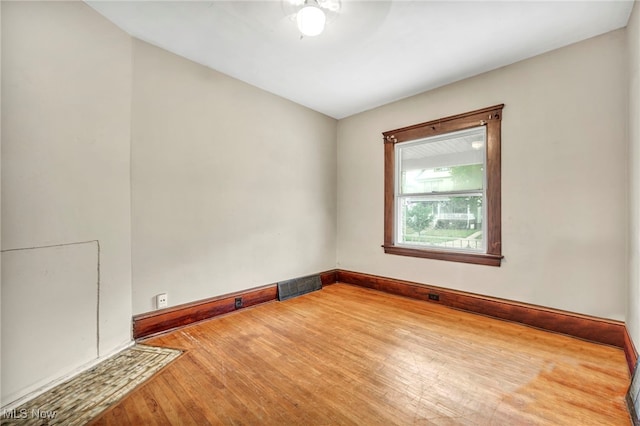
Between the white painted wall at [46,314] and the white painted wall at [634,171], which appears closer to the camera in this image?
the white painted wall at [46,314]

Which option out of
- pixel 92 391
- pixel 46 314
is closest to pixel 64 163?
pixel 46 314

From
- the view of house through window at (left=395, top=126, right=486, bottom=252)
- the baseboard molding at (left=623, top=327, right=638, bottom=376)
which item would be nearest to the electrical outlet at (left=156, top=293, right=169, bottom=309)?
the view of house through window at (left=395, top=126, right=486, bottom=252)

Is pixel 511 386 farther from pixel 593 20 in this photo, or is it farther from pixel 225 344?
pixel 593 20

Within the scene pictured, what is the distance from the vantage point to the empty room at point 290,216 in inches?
62.4

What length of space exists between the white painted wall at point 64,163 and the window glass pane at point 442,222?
3.24 meters

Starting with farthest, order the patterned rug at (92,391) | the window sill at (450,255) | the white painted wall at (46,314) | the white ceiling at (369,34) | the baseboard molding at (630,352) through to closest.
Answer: the window sill at (450,255), the white ceiling at (369,34), the baseboard molding at (630,352), the white painted wall at (46,314), the patterned rug at (92,391)

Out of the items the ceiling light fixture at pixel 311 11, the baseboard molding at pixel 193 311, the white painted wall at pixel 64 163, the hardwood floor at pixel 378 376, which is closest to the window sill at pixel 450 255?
the hardwood floor at pixel 378 376

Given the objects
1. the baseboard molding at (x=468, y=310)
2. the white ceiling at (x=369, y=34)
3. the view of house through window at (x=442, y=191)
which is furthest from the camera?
the view of house through window at (x=442, y=191)

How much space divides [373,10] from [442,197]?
2223mm

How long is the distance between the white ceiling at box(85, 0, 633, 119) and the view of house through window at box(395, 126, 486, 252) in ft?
2.65

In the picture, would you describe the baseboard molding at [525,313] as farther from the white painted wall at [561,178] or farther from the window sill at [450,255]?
the window sill at [450,255]

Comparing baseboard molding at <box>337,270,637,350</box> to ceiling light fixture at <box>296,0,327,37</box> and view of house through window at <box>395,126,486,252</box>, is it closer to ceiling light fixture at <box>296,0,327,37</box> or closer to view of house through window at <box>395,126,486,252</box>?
view of house through window at <box>395,126,486,252</box>

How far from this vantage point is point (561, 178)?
243cm

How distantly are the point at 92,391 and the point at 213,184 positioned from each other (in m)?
1.89
